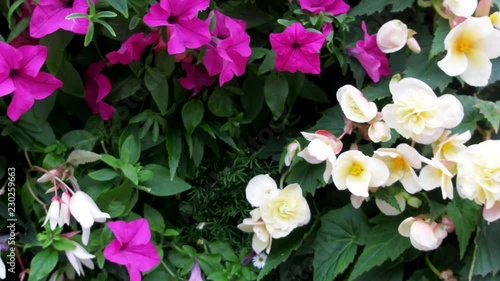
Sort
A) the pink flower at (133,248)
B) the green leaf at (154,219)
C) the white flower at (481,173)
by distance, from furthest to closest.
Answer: the green leaf at (154,219), the pink flower at (133,248), the white flower at (481,173)

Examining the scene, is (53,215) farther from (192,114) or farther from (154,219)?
(192,114)

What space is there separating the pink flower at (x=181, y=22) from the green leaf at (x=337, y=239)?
0.40 meters

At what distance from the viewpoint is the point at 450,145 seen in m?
0.90

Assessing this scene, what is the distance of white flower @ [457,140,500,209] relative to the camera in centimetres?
85

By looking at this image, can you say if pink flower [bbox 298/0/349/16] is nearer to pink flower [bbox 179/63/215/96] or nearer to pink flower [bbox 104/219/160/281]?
pink flower [bbox 179/63/215/96]

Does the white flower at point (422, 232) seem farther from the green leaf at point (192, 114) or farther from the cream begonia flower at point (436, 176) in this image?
the green leaf at point (192, 114)

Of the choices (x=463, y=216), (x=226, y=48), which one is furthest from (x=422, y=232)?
(x=226, y=48)

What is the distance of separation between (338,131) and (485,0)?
0.33 metres

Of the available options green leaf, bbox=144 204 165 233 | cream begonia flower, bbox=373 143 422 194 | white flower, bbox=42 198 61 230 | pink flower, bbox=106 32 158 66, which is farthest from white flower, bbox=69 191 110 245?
cream begonia flower, bbox=373 143 422 194

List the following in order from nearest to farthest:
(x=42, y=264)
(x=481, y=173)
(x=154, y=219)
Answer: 1. (x=481, y=173)
2. (x=42, y=264)
3. (x=154, y=219)

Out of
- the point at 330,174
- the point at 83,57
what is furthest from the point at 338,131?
the point at 83,57

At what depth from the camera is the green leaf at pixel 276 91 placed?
3.51ft

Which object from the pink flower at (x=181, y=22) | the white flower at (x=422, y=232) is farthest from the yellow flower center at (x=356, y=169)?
the pink flower at (x=181, y=22)

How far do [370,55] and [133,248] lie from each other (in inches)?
20.9
